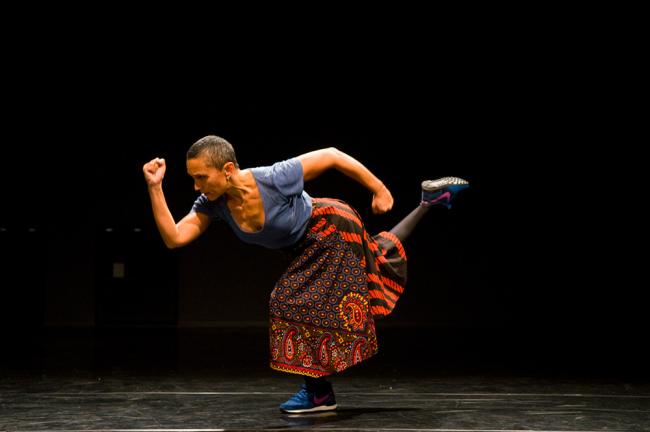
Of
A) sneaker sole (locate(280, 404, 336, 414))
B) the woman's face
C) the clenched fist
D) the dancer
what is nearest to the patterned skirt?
the dancer

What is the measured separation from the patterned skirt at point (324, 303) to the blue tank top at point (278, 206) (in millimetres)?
64

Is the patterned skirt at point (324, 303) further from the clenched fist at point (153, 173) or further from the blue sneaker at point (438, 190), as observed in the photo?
the clenched fist at point (153, 173)

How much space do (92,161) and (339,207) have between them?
4783 millimetres

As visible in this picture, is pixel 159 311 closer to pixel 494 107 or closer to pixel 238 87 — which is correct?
pixel 238 87

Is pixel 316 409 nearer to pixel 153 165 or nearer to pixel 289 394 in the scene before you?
pixel 289 394

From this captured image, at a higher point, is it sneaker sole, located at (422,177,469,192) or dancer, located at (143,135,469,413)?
sneaker sole, located at (422,177,469,192)

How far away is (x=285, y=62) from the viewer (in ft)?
21.2

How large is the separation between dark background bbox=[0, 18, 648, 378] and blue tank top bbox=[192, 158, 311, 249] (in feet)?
13.5

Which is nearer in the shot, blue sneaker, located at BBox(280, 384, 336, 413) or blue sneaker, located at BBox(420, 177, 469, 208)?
blue sneaker, located at BBox(280, 384, 336, 413)

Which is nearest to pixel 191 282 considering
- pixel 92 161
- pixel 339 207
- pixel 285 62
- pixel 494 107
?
pixel 92 161

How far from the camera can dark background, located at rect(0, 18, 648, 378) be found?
6.42m

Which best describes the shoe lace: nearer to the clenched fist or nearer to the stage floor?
the stage floor

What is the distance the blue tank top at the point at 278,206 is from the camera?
2354mm

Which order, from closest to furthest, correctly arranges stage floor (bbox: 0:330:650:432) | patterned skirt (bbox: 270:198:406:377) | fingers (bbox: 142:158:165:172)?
fingers (bbox: 142:158:165:172)
stage floor (bbox: 0:330:650:432)
patterned skirt (bbox: 270:198:406:377)
